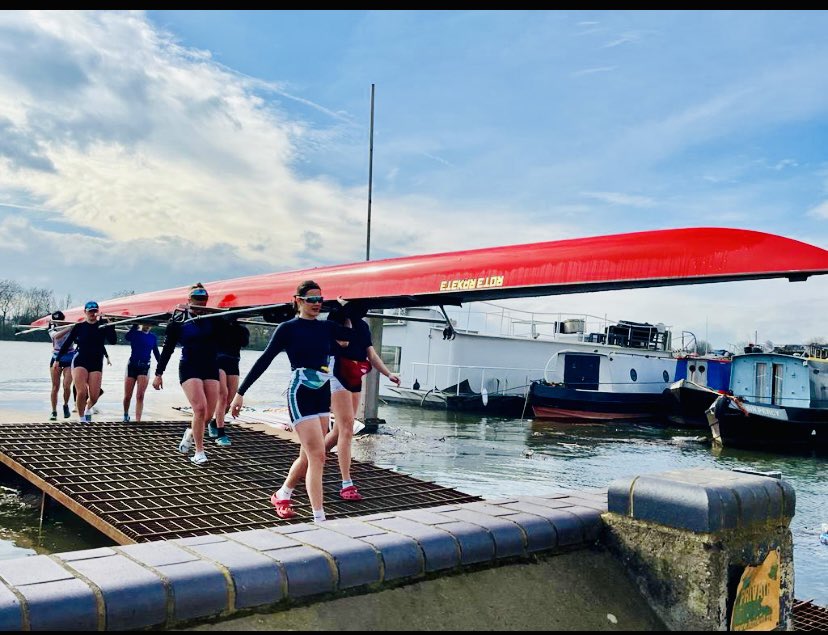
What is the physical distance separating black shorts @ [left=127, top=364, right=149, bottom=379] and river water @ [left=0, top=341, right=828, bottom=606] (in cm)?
246

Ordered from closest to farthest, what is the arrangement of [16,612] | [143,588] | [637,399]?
[16,612] → [143,588] → [637,399]

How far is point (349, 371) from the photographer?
250 inches

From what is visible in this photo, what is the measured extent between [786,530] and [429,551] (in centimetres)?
217

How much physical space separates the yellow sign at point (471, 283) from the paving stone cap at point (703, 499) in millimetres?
3274

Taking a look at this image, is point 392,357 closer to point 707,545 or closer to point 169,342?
point 169,342

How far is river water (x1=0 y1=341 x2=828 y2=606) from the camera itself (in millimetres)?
7829

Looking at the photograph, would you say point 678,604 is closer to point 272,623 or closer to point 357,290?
point 272,623

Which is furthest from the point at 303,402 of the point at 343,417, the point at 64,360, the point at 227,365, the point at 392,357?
the point at 392,357

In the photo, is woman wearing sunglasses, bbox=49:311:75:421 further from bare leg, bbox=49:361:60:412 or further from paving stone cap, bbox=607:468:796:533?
paving stone cap, bbox=607:468:796:533

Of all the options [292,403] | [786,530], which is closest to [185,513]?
[292,403]

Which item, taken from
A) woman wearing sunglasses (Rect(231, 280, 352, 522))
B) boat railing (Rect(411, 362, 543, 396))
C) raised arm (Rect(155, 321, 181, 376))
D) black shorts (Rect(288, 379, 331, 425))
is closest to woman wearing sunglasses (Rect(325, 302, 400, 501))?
woman wearing sunglasses (Rect(231, 280, 352, 522))

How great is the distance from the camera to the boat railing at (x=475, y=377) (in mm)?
28938

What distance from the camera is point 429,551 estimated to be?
10.5 ft

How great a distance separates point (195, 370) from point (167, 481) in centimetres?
128
